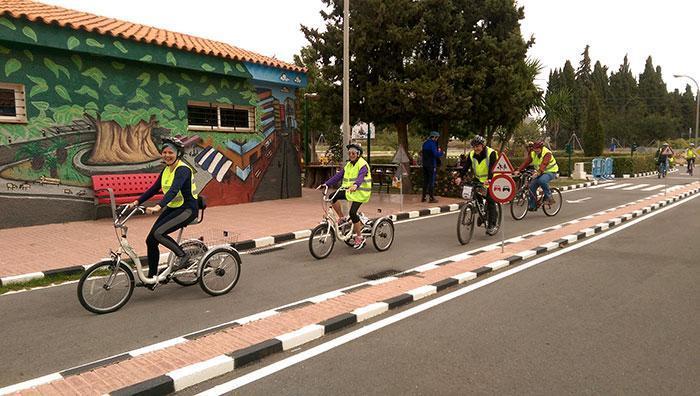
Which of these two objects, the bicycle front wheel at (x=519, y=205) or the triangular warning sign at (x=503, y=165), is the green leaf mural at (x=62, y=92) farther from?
the bicycle front wheel at (x=519, y=205)

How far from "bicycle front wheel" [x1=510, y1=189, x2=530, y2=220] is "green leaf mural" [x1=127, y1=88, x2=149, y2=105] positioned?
375 inches

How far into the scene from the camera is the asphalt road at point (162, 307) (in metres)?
4.38

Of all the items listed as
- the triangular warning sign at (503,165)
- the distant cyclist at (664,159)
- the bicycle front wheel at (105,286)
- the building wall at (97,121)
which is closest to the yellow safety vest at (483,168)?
the triangular warning sign at (503,165)

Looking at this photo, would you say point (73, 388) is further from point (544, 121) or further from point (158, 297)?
point (544, 121)

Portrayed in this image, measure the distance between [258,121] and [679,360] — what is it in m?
13.1

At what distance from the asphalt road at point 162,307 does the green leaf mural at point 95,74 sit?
649 cm

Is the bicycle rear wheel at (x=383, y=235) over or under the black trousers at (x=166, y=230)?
under

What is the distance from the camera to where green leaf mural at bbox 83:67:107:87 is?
38.0 ft

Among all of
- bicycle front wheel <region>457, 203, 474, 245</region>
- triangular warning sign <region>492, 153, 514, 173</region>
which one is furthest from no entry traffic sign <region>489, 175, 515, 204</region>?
bicycle front wheel <region>457, 203, 474, 245</region>

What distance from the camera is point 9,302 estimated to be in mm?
5859

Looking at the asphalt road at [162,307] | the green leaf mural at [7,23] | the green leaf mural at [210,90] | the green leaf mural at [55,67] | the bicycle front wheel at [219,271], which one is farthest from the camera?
the green leaf mural at [210,90]

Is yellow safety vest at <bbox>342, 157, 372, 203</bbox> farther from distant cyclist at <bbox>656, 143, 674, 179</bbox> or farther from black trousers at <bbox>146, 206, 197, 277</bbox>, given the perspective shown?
distant cyclist at <bbox>656, 143, 674, 179</bbox>

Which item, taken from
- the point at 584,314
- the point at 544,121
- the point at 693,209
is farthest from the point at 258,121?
the point at 544,121

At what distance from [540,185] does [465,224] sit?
179 inches
